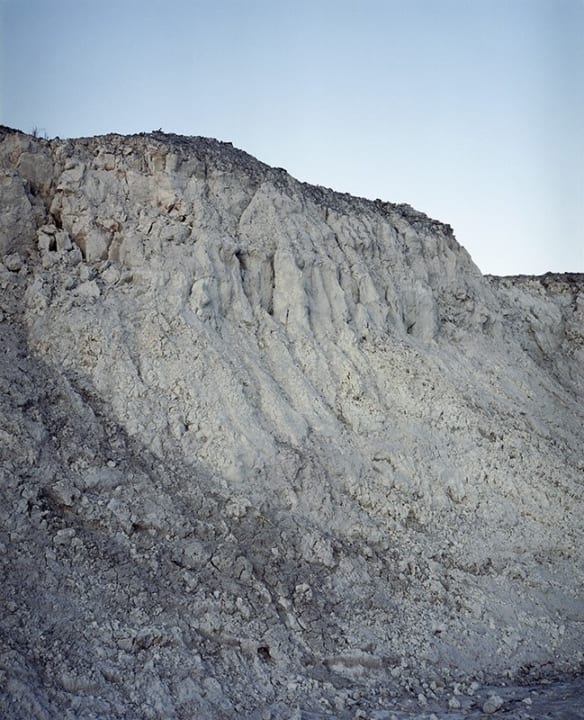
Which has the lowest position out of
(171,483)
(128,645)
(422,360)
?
(128,645)

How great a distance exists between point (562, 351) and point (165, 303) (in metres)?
14.0

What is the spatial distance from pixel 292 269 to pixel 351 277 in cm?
191

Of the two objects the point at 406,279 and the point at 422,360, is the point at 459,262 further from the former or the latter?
the point at 422,360

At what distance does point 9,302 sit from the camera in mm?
13203

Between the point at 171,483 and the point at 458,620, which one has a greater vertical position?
the point at 171,483

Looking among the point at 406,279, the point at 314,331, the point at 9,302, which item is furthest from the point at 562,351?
the point at 9,302

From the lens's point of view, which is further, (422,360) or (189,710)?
(422,360)

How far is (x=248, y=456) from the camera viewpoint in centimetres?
1247

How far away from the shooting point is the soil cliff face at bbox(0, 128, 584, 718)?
30.5ft

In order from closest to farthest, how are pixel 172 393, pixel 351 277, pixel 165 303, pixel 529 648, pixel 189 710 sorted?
pixel 189 710 → pixel 529 648 → pixel 172 393 → pixel 165 303 → pixel 351 277

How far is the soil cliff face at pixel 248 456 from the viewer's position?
9.29 metres

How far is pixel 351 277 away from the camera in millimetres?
17000

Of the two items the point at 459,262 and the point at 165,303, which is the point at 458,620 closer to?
the point at 165,303

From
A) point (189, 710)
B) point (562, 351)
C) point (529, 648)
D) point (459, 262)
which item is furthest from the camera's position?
point (562, 351)
